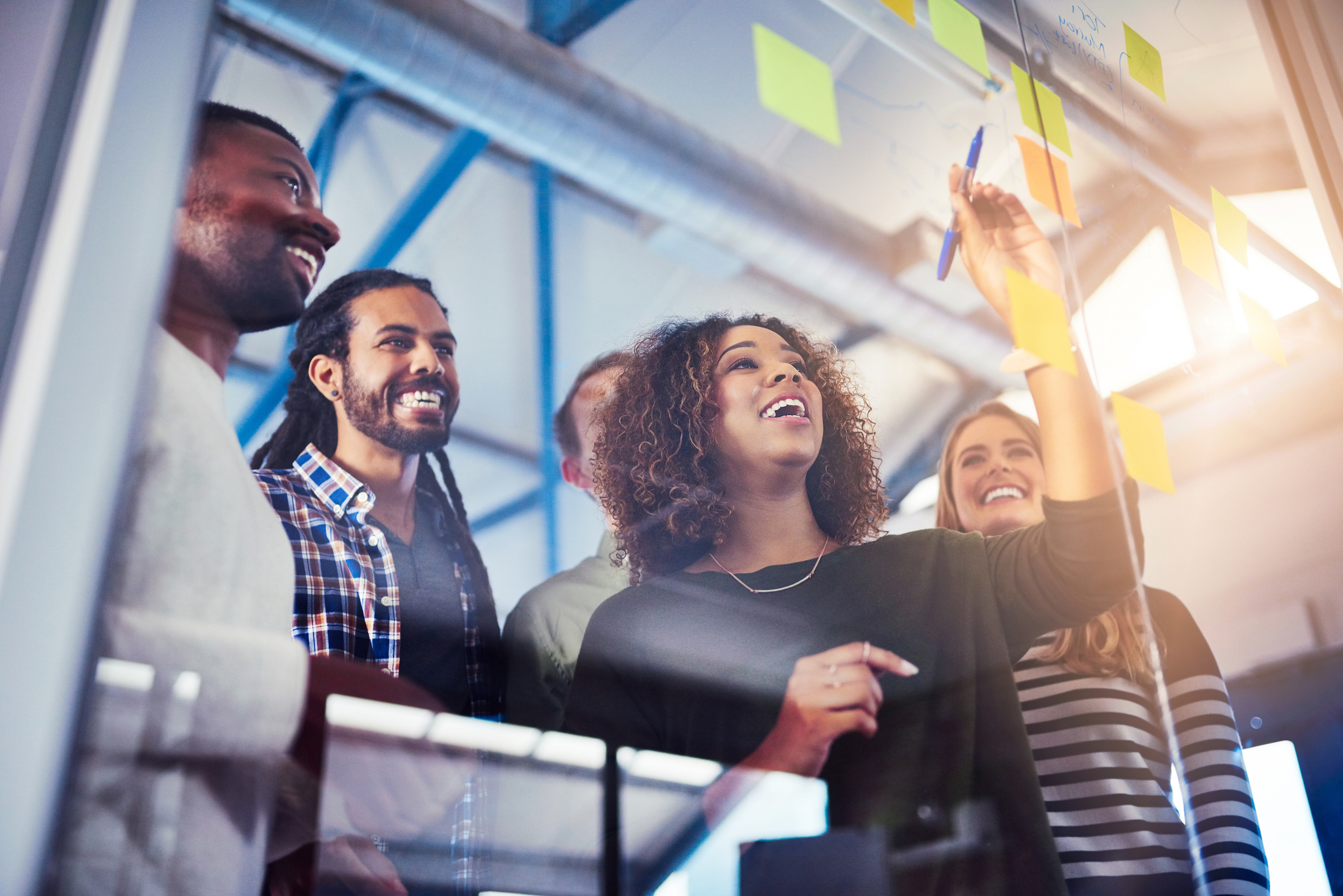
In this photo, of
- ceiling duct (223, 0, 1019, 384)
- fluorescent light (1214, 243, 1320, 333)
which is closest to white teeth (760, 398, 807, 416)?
ceiling duct (223, 0, 1019, 384)

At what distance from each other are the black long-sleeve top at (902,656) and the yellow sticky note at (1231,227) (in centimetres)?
74

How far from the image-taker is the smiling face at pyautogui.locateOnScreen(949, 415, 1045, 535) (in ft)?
4.60

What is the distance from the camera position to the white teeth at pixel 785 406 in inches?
51.6

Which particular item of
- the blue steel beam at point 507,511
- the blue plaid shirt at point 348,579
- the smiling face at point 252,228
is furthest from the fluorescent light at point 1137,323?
the smiling face at point 252,228

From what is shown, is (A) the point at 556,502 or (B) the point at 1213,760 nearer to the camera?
(A) the point at 556,502

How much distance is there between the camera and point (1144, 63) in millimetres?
1818

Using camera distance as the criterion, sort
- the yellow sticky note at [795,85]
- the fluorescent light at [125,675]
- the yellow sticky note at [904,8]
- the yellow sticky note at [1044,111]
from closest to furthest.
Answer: the fluorescent light at [125,675], the yellow sticky note at [795,85], the yellow sticky note at [904,8], the yellow sticky note at [1044,111]

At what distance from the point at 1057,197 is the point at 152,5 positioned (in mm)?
1290

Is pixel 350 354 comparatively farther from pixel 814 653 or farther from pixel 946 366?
pixel 946 366

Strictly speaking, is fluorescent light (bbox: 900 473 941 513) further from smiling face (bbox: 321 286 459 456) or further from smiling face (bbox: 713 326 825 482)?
smiling face (bbox: 321 286 459 456)

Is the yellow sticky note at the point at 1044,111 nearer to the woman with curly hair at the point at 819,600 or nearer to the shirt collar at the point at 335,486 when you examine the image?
the woman with curly hair at the point at 819,600

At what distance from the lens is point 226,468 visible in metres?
0.87

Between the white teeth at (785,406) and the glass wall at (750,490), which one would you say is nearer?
the glass wall at (750,490)

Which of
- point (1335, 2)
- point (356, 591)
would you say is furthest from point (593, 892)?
point (1335, 2)
